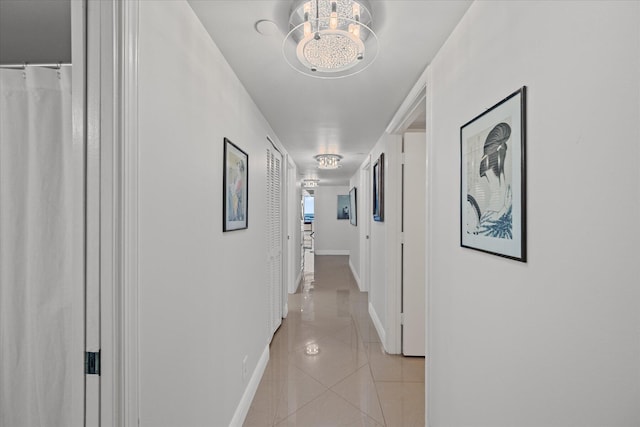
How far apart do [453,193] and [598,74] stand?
0.94 meters

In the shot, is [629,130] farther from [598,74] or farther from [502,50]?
[502,50]

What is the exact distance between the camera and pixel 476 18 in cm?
140

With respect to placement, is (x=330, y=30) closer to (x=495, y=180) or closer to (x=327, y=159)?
(x=495, y=180)

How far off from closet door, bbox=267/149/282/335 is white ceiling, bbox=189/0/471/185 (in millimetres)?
450

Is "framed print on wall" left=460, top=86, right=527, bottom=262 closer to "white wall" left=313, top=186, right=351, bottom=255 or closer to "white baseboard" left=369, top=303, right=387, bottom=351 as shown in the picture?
"white baseboard" left=369, top=303, right=387, bottom=351

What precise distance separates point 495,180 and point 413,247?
86.3 inches

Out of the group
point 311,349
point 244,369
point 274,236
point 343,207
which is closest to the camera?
point 244,369

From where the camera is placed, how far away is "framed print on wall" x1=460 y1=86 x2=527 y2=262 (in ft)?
3.55

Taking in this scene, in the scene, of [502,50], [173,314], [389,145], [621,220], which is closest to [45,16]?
[173,314]

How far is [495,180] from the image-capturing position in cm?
124

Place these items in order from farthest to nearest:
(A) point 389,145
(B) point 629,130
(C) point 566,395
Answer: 1. (A) point 389,145
2. (C) point 566,395
3. (B) point 629,130

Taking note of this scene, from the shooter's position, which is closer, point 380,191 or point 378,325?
point 380,191

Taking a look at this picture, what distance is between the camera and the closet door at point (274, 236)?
356 centimetres

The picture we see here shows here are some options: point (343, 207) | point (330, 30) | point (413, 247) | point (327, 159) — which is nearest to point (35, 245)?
point (330, 30)
